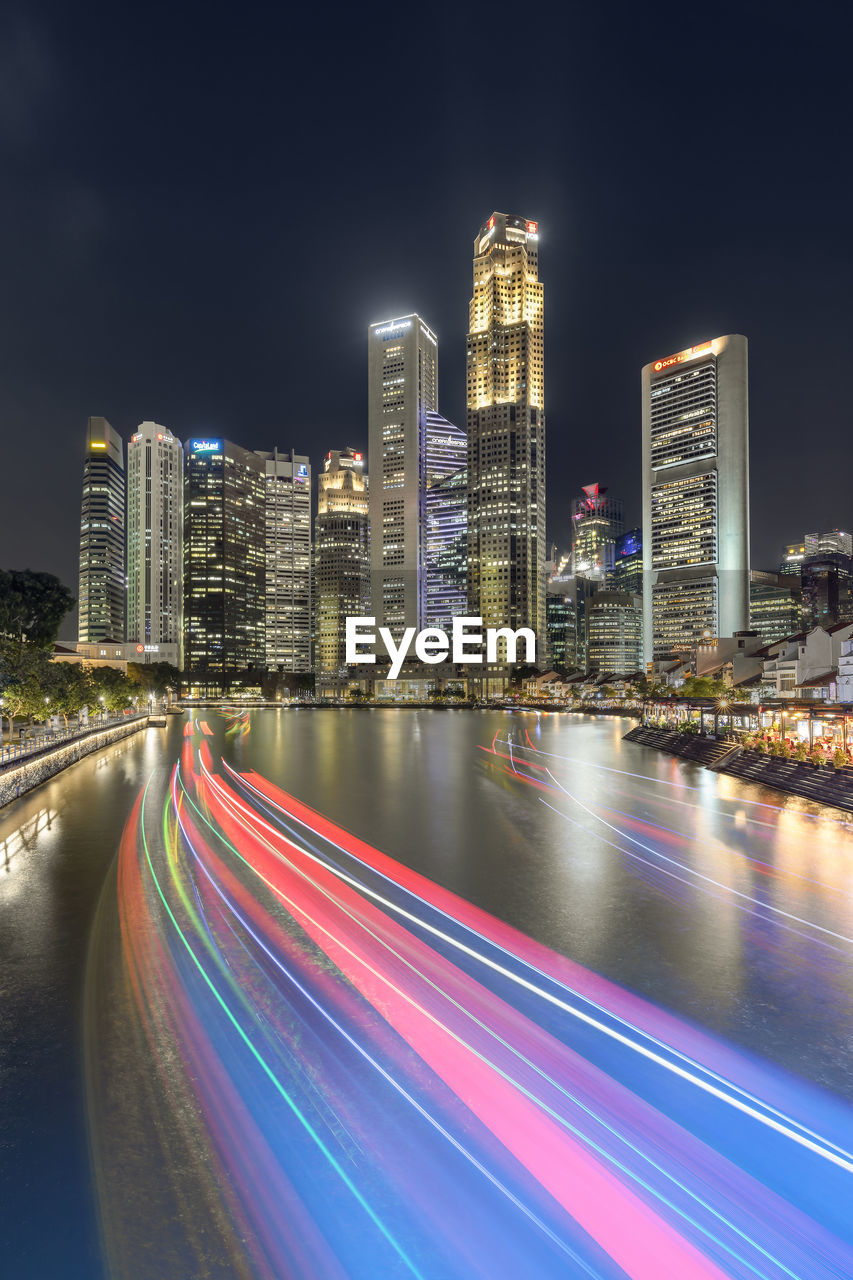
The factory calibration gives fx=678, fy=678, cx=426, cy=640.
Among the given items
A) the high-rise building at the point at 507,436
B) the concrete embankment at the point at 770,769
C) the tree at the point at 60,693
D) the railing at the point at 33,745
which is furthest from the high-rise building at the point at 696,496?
the railing at the point at 33,745

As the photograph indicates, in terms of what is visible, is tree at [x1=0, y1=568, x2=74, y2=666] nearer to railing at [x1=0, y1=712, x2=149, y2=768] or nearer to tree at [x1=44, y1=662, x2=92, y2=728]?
tree at [x1=44, y1=662, x2=92, y2=728]

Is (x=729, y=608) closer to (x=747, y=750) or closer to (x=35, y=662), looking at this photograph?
(x=747, y=750)

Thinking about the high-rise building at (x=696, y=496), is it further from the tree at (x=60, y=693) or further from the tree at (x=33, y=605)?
the tree at (x=33, y=605)

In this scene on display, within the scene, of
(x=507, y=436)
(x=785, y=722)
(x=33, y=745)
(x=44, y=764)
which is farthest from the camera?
(x=507, y=436)

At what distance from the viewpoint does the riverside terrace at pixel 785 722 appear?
2806 cm

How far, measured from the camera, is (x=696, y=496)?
158000mm

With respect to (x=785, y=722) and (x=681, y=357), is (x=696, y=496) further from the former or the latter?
(x=785, y=722)

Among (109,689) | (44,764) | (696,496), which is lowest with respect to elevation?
(44,764)

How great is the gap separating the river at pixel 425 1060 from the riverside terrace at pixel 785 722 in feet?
45.3

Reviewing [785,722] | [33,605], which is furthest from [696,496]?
[33,605]

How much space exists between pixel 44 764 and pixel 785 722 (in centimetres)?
3721

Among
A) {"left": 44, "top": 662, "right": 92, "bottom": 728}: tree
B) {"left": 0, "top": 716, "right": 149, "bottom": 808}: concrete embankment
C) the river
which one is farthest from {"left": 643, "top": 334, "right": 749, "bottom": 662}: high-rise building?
the river

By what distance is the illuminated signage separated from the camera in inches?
6235

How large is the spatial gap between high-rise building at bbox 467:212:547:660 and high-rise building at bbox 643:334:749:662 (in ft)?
94.6
